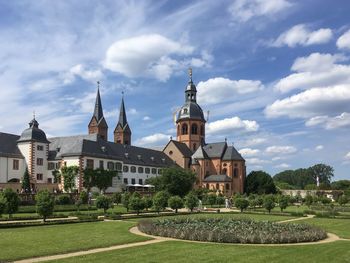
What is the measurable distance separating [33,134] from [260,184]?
180ft

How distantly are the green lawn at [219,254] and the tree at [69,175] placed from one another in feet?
159

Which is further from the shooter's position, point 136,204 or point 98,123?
point 98,123

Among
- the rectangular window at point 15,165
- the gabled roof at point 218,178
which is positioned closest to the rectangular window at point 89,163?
the rectangular window at point 15,165

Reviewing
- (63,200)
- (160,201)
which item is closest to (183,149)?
(63,200)

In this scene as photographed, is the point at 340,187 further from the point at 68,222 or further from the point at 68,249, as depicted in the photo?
the point at 68,249

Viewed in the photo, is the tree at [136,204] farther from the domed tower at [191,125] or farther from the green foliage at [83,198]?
the domed tower at [191,125]

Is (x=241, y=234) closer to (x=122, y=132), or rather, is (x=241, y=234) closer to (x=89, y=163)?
(x=89, y=163)

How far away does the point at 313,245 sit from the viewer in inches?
863

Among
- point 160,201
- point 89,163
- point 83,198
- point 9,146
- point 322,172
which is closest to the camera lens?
point 160,201

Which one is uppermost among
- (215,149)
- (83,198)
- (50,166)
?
(215,149)

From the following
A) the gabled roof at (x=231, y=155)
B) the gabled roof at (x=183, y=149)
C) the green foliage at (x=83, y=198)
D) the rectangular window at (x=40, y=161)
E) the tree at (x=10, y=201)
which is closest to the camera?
the tree at (x=10, y=201)

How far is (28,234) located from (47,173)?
4754 centimetres

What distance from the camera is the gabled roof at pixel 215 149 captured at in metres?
103

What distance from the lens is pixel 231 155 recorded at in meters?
102
